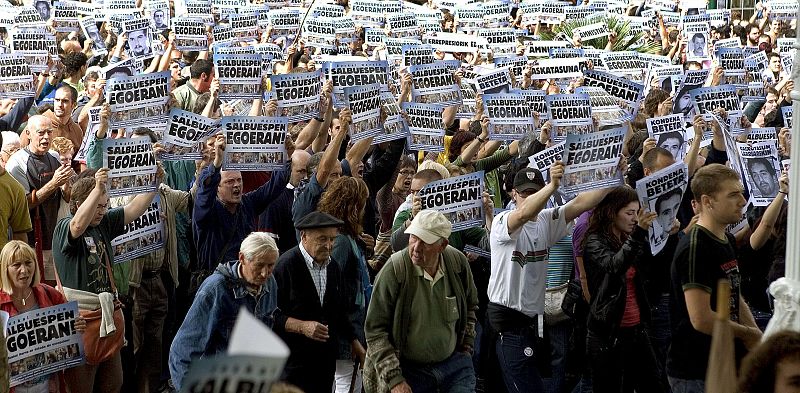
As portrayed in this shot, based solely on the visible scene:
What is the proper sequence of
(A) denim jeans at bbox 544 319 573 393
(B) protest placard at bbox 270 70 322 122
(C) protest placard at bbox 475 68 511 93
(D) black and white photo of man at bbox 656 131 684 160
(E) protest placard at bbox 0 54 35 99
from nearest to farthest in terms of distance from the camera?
(A) denim jeans at bbox 544 319 573 393 → (D) black and white photo of man at bbox 656 131 684 160 → (B) protest placard at bbox 270 70 322 122 → (E) protest placard at bbox 0 54 35 99 → (C) protest placard at bbox 475 68 511 93

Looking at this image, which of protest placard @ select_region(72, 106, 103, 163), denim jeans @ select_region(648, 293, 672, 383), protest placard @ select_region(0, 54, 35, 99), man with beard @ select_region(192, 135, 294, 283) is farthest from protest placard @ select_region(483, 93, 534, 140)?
protest placard @ select_region(0, 54, 35, 99)

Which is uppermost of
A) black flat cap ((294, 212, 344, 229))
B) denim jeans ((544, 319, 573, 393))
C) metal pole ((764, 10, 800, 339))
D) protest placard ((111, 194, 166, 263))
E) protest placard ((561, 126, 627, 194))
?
metal pole ((764, 10, 800, 339))

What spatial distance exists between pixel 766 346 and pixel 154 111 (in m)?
7.04

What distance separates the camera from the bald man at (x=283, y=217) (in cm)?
985

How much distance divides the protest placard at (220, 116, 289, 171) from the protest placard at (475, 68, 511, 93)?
13.3ft

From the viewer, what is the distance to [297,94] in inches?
449

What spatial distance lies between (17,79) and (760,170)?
677 centimetres

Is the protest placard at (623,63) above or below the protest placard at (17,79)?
below

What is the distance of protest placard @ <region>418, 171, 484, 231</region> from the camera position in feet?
30.2

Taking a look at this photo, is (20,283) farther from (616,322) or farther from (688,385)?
(688,385)

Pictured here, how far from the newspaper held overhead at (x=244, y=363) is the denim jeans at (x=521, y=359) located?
5.34 m

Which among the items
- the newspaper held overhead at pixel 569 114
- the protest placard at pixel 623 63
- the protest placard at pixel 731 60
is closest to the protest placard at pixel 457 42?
the protest placard at pixel 623 63

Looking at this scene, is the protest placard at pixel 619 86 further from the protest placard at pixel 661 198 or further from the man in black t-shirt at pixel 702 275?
the man in black t-shirt at pixel 702 275

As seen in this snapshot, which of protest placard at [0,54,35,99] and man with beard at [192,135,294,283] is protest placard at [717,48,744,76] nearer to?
protest placard at [0,54,35,99]
